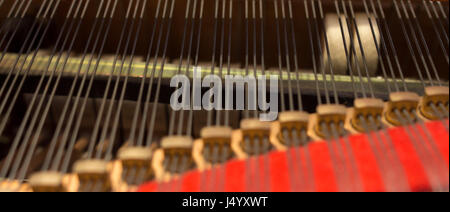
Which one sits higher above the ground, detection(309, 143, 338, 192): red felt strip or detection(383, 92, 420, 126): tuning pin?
detection(383, 92, 420, 126): tuning pin

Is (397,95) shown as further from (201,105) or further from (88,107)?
(88,107)

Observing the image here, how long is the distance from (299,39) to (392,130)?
1199mm

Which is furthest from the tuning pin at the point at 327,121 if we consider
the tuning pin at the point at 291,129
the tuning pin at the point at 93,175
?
the tuning pin at the point at 93,175

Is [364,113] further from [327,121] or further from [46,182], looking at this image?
[46,182]

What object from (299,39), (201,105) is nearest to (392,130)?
(201,105)

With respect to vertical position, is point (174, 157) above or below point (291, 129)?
below

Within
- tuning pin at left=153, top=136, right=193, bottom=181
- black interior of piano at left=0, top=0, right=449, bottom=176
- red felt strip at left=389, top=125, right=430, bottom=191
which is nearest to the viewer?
red felt strip at left=389, top=125, right=430, bottom=191

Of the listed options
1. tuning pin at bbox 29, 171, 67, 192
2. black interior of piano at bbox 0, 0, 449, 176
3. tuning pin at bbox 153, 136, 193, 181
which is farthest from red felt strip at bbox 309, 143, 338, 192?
black interior of piano at bbox 0, 0, 449, 176

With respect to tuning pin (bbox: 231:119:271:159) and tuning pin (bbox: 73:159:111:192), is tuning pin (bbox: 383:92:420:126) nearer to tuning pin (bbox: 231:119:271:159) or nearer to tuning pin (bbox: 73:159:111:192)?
tuning pin (bbox: 231:119:271:159)

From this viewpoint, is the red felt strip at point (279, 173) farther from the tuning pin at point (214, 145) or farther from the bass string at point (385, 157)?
the bass string at point (385, 157)

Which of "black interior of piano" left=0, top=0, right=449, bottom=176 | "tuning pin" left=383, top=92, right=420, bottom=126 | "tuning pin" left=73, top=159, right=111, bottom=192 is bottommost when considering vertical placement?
"tuning pin" left=73, top=159, right=111, bottom=192

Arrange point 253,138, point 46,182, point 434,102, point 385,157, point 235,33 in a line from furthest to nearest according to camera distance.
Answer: point 235,33 < point 434,102 < point 253,138 < point 385,157 < point 46,182

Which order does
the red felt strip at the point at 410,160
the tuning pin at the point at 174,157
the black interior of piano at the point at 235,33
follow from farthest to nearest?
the black interior of piano at the point at 235,33 → the tuning pin at the point at 174,157 → the red felt strip at the point at 410,160

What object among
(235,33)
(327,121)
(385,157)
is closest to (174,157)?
(327,121)
